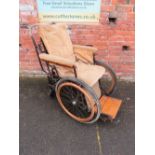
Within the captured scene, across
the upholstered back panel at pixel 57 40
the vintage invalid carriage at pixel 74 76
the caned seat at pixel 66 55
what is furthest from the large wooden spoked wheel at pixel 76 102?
the upholstered back panel at pixel 57 40

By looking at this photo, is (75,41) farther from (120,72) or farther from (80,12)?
(120,72)

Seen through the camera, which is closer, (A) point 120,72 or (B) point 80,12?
(B) point 80,12

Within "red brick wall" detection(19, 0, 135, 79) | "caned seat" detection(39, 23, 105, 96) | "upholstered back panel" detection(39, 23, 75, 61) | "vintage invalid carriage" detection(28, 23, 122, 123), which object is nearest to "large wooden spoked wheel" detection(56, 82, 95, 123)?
"vintage invalid carriage" detection(28, 23, 122, 123)

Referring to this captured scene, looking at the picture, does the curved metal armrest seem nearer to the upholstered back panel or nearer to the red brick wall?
the upholstered back panel

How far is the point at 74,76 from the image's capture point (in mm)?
2316

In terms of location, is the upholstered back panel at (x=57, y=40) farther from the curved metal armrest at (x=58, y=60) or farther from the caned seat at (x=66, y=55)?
the curved metal armrest at (x=58, y=60)

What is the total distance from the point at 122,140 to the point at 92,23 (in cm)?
141

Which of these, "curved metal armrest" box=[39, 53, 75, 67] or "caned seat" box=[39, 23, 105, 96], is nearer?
"curved metal armrest" box=[39, 53, 75, 67]

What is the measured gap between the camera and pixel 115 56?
2.93m

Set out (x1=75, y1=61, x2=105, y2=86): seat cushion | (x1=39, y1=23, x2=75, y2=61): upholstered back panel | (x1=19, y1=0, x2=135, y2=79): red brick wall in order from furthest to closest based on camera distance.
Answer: (x1=19, y1=0, x2=135, y2=79): red brick wall → (x1=39, y1=23, x2=75, y2=61): upholstered back panel → (x1=75, y1=61, x2=105, y2=86): seat cushion

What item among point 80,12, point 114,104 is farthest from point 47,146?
point 80,12

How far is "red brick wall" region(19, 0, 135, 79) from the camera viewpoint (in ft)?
8.69

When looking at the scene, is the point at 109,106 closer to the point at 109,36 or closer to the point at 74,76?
the point at 74,76

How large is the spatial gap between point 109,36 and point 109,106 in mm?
921
